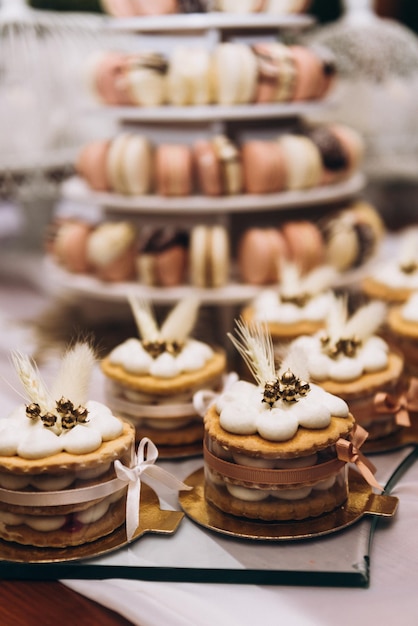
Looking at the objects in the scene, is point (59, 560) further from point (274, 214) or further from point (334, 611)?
point (274, 214)

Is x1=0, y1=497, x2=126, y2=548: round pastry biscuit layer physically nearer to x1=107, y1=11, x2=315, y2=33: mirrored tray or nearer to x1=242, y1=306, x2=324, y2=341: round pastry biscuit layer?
x1=242, y1=306, x2=324, y2=341: round pastry biscuit layer

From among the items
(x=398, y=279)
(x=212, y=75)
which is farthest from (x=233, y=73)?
(x=398, y=279)

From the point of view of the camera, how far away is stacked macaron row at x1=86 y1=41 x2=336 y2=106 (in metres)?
2.07

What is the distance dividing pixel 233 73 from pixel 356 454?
116 cm

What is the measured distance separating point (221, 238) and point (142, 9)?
0.65m

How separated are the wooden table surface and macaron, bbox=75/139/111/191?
1.31 m

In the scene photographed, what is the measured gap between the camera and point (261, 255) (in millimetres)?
2156

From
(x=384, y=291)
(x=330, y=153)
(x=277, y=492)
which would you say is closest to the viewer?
(x=277, y=492)

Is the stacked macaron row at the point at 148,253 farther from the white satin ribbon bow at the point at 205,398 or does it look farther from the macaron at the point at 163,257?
the white satin ribbon bow at the point at 205,398

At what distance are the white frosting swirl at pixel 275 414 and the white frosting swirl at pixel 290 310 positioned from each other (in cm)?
50

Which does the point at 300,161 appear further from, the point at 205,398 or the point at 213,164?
the point at 205,398

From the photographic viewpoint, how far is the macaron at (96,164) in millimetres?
2234

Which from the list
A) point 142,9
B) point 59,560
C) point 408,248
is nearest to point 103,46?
point 142,9

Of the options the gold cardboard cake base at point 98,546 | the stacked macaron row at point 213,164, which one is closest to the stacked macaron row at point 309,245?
the stacked macaron row at point 213,164
